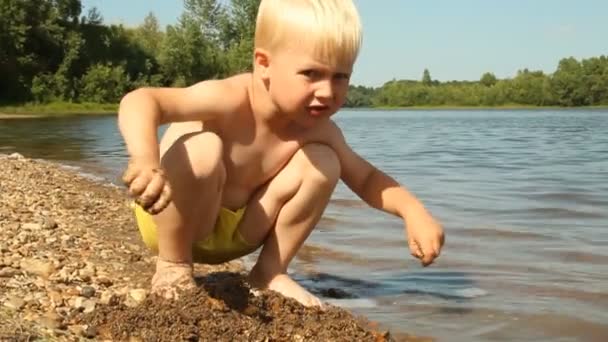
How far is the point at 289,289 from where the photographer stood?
8.39 ft

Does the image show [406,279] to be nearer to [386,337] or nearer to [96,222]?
[386,337]

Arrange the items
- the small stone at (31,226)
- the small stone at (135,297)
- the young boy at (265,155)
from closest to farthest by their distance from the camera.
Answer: the young boy at (265,155) < the small stone at (135,297) < the small stone at (31,226)

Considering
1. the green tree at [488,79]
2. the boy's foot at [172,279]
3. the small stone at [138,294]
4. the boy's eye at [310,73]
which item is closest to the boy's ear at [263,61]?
the boy's eye at [310,73]

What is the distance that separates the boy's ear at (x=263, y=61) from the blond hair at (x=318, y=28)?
0.02 meters

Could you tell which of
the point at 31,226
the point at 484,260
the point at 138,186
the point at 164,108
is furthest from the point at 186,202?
the point at 484,260

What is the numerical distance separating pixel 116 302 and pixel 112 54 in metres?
36.1

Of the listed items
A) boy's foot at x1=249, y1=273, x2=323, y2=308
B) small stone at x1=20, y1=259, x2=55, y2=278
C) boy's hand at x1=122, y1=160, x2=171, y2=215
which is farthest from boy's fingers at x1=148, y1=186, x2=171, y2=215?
small stone at x1=20, y1=259, x2=55, y2=278

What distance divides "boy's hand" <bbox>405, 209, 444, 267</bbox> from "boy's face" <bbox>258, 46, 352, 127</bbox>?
0.40 metres

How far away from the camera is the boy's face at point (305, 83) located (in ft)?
7.35

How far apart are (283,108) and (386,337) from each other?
0.69 m

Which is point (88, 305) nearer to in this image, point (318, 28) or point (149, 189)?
point (149, 189)

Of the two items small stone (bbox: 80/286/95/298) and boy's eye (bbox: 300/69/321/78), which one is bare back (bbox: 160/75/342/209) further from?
small stone (bbox: 80/286/95/298)

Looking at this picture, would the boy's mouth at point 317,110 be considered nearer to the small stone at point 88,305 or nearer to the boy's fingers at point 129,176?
the boy's fingers at point 129,176

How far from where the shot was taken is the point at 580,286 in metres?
3.13
